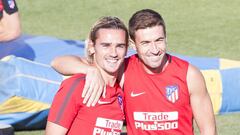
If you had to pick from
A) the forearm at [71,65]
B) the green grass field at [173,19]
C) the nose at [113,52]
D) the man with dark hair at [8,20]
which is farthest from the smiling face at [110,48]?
the green grass field at [173,19]

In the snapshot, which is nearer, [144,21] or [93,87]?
[93,87]

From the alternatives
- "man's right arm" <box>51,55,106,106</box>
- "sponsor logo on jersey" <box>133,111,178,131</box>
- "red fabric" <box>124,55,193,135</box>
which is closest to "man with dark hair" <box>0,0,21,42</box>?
"man's right arm" <box>51,55,106,106</box>

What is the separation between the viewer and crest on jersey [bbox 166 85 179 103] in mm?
4387

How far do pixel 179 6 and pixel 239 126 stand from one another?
5.87 meters

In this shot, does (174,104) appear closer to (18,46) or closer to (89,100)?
(89,100)

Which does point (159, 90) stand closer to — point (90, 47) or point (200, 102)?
point (200, 102)

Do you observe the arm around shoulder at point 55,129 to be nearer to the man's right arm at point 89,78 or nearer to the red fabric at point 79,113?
the red fabric at point 79,113

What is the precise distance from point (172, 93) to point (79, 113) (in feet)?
2.37

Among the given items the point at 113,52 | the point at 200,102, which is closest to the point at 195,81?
the point at 200,102

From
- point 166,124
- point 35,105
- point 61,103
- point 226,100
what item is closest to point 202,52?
point 226,100

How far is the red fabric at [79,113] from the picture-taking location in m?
3.92

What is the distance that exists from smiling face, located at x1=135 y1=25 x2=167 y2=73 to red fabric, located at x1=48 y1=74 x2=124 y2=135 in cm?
36

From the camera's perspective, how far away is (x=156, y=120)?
14.7 ft

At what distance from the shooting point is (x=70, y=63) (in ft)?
14.7
